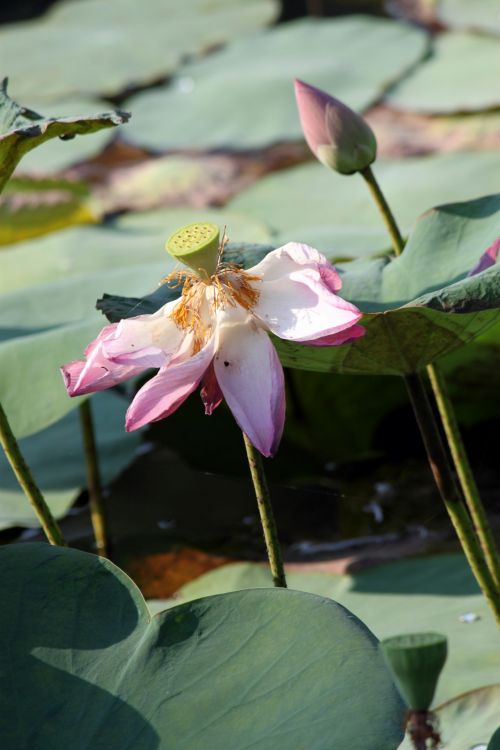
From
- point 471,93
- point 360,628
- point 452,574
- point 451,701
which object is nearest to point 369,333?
point 360,628

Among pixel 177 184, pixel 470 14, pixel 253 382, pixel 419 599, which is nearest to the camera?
pixel 253 382

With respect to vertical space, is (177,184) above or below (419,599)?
below

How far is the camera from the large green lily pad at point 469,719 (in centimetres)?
90

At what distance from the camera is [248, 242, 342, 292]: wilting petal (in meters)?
0.68

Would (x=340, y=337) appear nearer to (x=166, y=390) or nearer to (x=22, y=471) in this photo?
(x=166, y=390)

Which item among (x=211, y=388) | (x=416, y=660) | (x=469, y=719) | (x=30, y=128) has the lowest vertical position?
(x=469, y=719)

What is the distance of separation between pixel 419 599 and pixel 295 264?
631 millimetres

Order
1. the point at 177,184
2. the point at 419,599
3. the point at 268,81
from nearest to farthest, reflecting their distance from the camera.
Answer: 1. the point at 419,599
2. the point at 177,184
3. the point at 268,81

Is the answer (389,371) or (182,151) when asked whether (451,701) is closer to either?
(389,371)

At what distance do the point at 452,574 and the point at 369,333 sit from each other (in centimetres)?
57

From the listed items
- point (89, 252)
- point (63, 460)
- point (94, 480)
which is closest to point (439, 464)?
point (94, 480)

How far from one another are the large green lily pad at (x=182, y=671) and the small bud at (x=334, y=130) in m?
0.44

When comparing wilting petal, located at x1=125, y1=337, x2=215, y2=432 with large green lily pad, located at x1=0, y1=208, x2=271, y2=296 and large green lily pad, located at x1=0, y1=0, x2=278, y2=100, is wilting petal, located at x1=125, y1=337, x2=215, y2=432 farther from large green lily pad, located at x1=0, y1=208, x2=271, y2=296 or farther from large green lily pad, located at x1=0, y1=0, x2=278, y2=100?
large green lily pad, located at x1=0, y1=0, x2=278, y2=100

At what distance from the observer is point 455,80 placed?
2.74 meters
